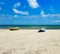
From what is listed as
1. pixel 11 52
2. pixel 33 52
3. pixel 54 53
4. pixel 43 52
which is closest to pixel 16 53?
pixel 11 52

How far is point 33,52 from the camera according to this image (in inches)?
274

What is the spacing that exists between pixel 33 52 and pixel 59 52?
131cm

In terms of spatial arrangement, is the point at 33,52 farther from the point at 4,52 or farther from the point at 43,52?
the point at 4,52

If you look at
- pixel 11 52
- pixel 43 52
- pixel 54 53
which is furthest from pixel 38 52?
pixel 11 52

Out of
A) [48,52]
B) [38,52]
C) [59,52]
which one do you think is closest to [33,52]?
[38,52]

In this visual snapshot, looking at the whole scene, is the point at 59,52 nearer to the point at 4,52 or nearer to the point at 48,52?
the point at 48,52

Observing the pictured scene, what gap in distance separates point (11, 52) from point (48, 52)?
1.88 metres

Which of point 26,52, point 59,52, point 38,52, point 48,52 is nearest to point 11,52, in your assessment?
point 26,52

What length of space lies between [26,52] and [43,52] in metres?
0.86

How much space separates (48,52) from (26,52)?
Result: 112cm

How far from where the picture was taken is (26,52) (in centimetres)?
Answer: 700

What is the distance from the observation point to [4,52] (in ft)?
23.0

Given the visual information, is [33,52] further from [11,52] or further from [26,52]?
[11,52]

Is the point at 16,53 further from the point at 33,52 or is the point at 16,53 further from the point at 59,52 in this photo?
the point at 59,52
